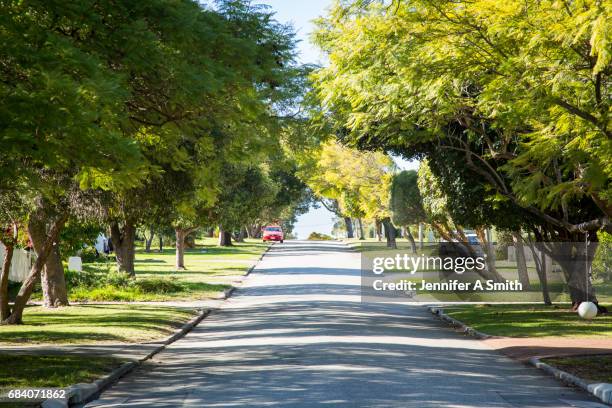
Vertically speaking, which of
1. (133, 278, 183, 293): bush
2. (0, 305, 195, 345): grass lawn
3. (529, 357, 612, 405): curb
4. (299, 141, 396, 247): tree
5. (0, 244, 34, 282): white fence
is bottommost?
(529, 357, 612, 405): curb

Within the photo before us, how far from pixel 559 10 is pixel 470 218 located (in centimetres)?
1392

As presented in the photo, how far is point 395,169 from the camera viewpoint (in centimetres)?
5328

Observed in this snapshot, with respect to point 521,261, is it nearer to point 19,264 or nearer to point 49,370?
point 19,264

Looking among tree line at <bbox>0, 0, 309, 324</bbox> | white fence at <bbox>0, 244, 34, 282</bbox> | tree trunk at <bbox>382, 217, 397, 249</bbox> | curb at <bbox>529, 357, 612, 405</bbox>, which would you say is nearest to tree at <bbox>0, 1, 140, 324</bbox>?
tree line at <bbox>0, 0, 309, 324</bbox>

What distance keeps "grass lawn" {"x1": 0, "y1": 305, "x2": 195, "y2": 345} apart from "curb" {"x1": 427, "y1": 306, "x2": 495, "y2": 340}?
703 cm

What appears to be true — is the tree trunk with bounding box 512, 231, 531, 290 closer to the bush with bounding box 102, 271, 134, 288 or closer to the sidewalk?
the sidewalk

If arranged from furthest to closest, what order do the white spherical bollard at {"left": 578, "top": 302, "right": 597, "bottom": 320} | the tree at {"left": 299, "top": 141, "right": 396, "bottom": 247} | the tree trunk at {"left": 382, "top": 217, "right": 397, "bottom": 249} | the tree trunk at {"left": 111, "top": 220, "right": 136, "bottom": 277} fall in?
the tree trunk at {"left": 382, "top": 217, "right": 397, "bottom": 249}, the tree at {"left": 299, "top": 141, "right": 396, "bottom": 247}, the tree trunk at {"left": 111, "top": 220, "right": 136, "bottom": 277}, the white spherical bollard at {"left": 578, "top": 302, "right": 597, "bottom": 320}

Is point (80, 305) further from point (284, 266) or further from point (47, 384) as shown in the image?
point (284, 266)

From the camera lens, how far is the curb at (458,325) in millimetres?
20281

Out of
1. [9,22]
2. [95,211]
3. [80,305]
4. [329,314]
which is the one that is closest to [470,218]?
[329,314]

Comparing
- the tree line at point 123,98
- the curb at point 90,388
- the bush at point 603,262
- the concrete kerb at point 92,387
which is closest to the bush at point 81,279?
the tree line at point 123,98

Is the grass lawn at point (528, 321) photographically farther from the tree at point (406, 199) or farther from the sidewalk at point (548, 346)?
the tree at point (406, 199)

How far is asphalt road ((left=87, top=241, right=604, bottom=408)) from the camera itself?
1115 cm

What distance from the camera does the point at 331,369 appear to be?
13.6 meters
